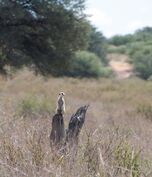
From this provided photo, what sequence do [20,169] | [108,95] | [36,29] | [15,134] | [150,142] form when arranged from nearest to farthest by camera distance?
1. [20,169]
2. [15,134]
3. [150,142]
4. [36,29]
5. [108,95]

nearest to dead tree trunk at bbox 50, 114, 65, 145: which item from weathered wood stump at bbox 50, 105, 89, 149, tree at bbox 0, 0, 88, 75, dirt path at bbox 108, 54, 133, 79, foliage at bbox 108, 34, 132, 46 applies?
weathered wood stump at bbox 50, 105, 89, 149

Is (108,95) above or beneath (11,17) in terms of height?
beneath

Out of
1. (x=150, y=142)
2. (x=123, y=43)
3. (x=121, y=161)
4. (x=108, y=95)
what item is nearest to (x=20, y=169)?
(x=121, y=161)

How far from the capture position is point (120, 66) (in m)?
68.6

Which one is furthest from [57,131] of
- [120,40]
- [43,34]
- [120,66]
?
[120,40]

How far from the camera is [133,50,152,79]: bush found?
49.8 m

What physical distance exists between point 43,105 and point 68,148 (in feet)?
37.1

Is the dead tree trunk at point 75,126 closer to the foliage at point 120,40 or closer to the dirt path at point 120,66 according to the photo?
the dirt path at point 120,66

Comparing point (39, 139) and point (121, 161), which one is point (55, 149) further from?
point (121, 161)

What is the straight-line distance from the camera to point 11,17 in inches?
591

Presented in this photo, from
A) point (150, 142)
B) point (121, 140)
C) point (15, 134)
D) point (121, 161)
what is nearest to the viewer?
point (121, 161)

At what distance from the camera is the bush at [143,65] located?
4979 cm

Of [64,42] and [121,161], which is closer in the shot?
[121,161]

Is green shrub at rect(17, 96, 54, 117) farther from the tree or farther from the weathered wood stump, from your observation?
the weathered wood stump
